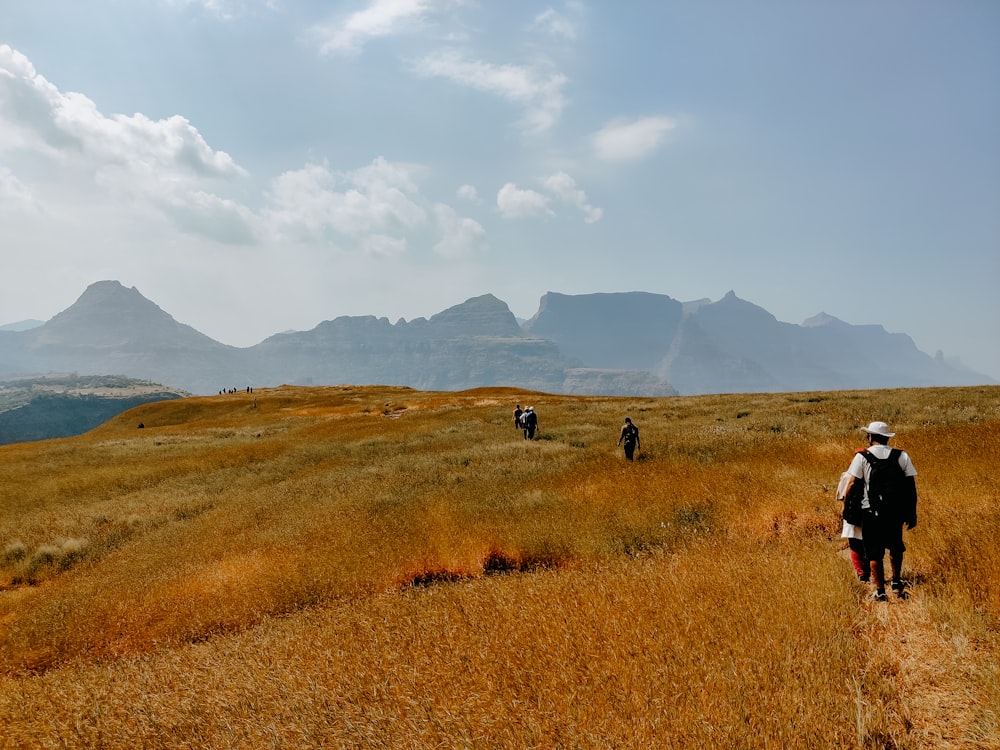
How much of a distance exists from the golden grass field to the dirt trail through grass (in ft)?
0.07

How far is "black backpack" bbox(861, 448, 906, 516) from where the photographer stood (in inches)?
237

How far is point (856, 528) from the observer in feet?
20.5

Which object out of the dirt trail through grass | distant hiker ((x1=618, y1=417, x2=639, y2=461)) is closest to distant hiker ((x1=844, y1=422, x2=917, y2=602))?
the dirt trail through grass

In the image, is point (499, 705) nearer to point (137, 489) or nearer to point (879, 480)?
point (879, 480)

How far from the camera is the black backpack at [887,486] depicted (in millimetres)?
6020

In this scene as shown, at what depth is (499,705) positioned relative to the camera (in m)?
4.13

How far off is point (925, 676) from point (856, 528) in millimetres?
2286

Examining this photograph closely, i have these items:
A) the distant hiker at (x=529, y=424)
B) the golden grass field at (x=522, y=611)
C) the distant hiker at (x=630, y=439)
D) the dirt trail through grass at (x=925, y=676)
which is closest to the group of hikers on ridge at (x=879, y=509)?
the golden grass field at (x=522, y=611)

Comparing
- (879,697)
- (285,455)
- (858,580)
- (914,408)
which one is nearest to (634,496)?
(858,580)

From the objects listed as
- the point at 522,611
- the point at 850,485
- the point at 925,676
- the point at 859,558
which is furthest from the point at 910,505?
the point at 522,611

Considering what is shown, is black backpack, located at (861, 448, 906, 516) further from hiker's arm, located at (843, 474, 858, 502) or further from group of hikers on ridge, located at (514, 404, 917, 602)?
hiker's arm, located at (843, 474, 858, 502)

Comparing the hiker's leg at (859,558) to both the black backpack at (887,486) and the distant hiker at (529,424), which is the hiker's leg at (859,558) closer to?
the black backpack at (887,486)

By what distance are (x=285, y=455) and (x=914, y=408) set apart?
3301 cm

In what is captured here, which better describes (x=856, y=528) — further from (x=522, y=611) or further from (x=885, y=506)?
(x=522, y=611)
